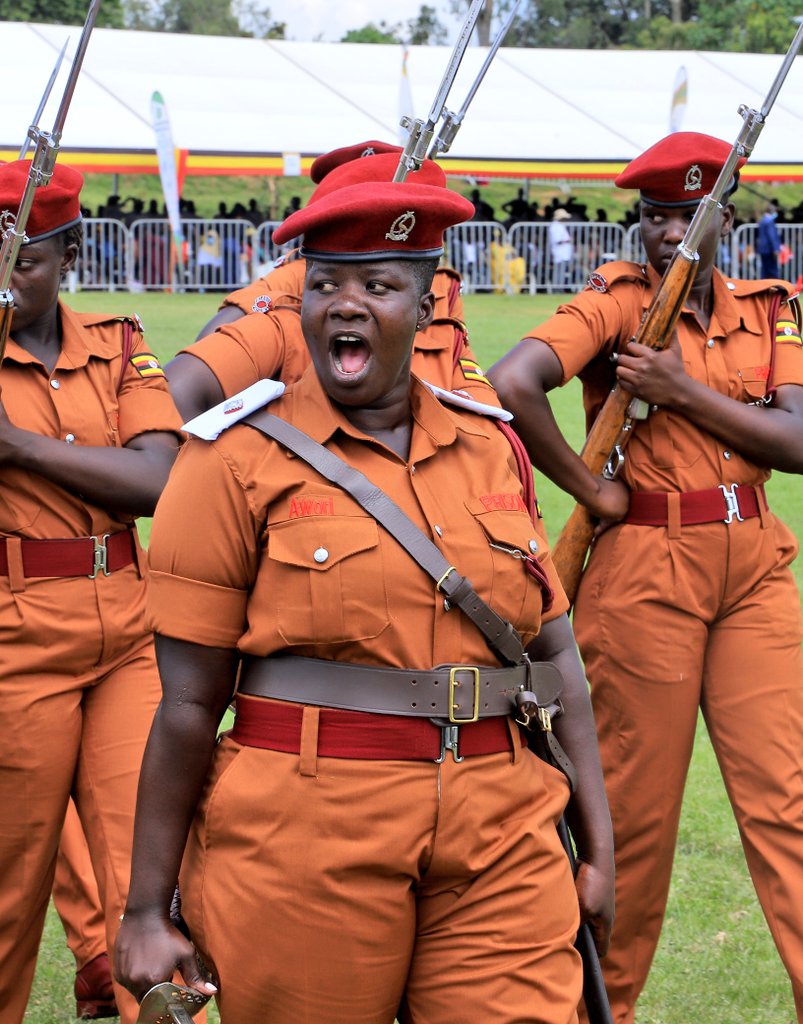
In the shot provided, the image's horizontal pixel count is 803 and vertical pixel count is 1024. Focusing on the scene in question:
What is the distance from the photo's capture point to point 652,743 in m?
4.70

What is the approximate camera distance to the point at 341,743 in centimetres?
281

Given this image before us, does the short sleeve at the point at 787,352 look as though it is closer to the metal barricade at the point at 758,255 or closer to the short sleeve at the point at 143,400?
the short sleeve at the point at 143,400

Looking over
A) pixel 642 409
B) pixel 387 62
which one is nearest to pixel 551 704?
pixel 642 409

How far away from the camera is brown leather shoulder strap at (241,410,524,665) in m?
2.86

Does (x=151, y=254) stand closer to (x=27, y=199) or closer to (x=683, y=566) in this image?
(x=683, y=566)

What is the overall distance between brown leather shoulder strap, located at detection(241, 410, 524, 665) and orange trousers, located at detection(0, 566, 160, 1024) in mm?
1367

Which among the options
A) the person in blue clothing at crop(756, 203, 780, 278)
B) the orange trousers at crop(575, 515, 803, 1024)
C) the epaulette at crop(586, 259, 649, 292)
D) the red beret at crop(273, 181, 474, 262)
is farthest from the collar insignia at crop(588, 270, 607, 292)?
the person in blue clothing at crop(756, 203, 780, 278)

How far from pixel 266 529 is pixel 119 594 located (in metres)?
1.44

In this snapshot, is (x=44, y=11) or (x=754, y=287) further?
(x=44, y=11)

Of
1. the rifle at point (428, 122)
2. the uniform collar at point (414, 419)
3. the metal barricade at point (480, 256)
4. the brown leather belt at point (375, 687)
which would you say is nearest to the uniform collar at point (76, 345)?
the rifle at point (428, 122)

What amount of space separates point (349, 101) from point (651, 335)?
24983 millimetres

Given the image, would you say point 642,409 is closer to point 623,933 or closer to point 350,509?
point 623,933

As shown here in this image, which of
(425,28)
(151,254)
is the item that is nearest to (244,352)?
(151,254)

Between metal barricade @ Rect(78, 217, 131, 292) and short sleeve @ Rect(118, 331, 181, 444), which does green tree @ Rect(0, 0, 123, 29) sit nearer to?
metal barricade @ Rect(78, 217, 131, 292)
